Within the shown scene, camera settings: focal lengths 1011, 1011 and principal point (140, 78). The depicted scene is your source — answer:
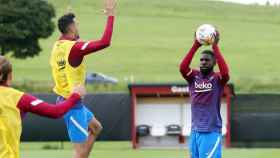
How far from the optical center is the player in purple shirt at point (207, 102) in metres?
11.6

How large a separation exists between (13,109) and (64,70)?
4054 mm

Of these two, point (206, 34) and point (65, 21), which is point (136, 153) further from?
point (206, 34)

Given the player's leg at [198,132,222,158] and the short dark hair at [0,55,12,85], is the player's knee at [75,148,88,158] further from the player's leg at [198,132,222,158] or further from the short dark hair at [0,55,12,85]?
the short dark hair at [0,55,12,85]

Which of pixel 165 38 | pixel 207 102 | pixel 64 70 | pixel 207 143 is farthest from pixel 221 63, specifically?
pixel 165 38

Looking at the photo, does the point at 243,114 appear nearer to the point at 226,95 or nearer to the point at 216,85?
the point at 226,95

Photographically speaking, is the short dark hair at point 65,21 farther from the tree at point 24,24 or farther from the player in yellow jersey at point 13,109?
the tree at point 24,24

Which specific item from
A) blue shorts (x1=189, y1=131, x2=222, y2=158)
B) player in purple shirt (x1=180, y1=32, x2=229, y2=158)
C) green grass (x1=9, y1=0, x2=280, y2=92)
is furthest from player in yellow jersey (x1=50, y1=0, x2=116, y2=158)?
green grass (x1=9, y1=0, x2=280, y2=92)

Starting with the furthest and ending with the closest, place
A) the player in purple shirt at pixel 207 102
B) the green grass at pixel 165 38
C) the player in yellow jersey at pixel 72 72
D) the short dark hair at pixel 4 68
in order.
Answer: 1. the green grass at pixel 165 38
2. the player in yellow jersey at pixel 72 72
3. the player in purple shirt at pixel 207 102
4. the short dark hair at pixel 4 68

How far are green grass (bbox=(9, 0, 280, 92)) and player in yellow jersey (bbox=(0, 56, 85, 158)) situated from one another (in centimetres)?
3673

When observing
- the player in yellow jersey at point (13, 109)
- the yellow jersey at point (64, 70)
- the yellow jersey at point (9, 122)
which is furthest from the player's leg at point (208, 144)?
the yellow jersey at point (9, 122)

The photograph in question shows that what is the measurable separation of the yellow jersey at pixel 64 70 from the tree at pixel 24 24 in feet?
142

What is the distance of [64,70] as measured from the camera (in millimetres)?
11938

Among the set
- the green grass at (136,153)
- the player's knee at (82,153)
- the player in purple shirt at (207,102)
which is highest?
the player in purple shirt at (207,102)

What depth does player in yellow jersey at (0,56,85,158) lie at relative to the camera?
310 inches
